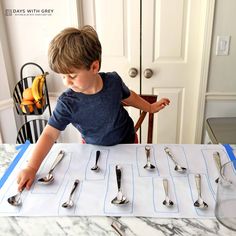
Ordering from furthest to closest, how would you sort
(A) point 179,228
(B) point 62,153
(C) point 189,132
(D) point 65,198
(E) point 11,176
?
(C) point 189,132, (B) point 62,153, (E) point 11,176, (D) point 65,198, (A) point 179,228

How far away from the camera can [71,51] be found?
0.93m

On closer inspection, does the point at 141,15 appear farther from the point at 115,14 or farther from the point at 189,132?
the point at 189,132

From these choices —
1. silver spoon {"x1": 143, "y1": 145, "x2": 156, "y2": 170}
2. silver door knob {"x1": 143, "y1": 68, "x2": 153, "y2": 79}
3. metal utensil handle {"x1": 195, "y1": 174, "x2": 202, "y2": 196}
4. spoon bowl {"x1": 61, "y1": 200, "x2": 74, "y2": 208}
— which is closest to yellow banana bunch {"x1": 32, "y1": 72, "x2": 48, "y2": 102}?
silver door knob {"x1": 143, "y1": 68, "x2": 153, "y2": 79}

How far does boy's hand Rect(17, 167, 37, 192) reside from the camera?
0.87m

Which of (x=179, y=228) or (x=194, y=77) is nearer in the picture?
(x=179, y=228)

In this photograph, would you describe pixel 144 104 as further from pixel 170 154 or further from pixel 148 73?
pixel 148 73

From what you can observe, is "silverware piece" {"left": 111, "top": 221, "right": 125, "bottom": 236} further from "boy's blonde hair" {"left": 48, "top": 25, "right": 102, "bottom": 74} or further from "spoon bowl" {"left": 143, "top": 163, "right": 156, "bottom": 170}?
"boy's blonde hair" {"left": 48, "top": 25, "right": 102, "bottom": 74}

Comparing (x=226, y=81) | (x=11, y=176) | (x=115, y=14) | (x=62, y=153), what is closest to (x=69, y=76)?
(x=62, y=153)

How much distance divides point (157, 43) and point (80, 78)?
1058 millimetres

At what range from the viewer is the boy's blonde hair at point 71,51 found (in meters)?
0.93

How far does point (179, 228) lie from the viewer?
707 mm

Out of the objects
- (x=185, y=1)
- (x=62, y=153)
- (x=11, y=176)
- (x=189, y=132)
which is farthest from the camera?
(x=189, y=132)

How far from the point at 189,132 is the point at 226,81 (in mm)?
473

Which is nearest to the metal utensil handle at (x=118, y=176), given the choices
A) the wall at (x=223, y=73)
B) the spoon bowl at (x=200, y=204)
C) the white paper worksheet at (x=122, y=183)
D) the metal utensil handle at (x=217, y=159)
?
the white paper worksheet at (x=122, y=183)
